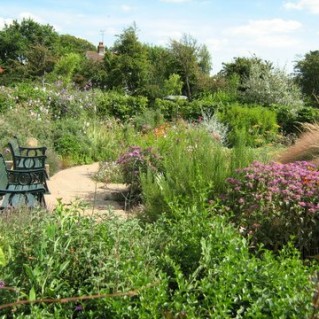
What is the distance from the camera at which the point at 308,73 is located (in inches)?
1268

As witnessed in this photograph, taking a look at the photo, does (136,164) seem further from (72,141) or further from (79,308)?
(79,308)

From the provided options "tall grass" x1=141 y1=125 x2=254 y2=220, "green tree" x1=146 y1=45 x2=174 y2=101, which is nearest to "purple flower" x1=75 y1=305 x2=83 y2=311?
"tall grass" x1=141 y1=125 x2=254 y2=220

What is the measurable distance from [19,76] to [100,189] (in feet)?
87.7

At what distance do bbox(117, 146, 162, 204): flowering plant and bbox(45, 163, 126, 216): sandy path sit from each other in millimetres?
367

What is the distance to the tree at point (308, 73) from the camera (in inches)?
1250

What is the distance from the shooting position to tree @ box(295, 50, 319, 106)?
31.8m

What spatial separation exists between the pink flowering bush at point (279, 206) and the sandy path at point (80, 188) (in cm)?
288

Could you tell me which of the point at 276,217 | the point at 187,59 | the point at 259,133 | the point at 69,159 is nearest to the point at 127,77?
the point at 187,59

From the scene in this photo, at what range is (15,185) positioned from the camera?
6516 mm

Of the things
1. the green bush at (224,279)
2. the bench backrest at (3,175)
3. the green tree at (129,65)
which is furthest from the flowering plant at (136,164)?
the green tree at (129,65)

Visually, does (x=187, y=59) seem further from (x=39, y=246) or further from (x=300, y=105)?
(x=39, y=246)

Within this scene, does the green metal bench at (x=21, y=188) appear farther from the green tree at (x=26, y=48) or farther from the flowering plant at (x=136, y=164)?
the green tree at (x=26, y=48)

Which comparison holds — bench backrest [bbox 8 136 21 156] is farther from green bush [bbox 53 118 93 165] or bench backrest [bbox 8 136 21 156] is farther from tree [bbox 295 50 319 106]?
tree [bbox 295 50 319 106]

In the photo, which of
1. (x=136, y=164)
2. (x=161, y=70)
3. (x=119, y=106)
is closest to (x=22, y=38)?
(x=161, y=70)
